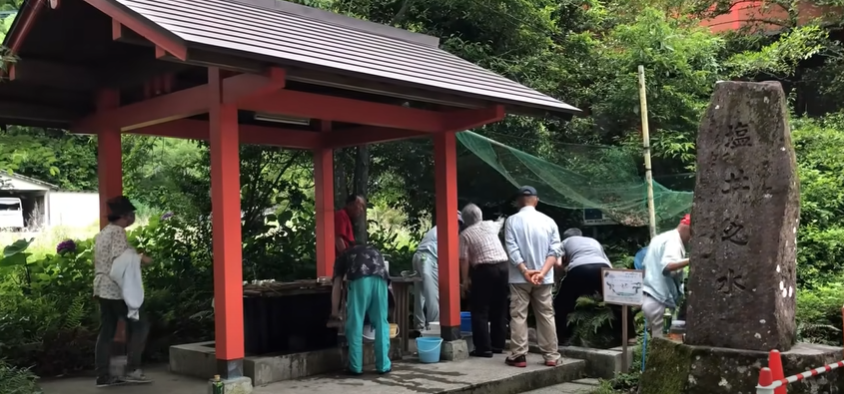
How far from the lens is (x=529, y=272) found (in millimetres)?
6992

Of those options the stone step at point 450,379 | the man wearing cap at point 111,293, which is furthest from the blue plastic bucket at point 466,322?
the man wearing cap at point 111,293

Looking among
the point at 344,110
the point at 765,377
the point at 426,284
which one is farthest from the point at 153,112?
the point at 765,377

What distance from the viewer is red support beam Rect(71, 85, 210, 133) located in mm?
6121

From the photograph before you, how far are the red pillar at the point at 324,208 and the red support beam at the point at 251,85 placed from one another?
3.09 meters

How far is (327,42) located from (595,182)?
14.6 feet

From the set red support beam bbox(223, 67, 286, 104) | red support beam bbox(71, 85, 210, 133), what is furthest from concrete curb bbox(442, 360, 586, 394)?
red support beam bbox(71, 85, 210, 133)

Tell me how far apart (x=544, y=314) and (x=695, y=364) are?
2290mm

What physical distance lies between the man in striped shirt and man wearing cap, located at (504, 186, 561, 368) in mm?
536

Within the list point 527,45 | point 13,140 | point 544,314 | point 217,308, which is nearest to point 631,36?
point 527,45

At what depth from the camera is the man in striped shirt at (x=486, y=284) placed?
7.66 m

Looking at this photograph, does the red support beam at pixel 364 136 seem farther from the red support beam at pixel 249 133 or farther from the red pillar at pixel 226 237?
the red pillar at pixel 226 237

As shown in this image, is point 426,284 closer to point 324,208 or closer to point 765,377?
point 324,208

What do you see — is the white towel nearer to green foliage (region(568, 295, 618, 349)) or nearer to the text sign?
the text sign

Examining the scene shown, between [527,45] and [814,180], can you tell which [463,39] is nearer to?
[527,45]
